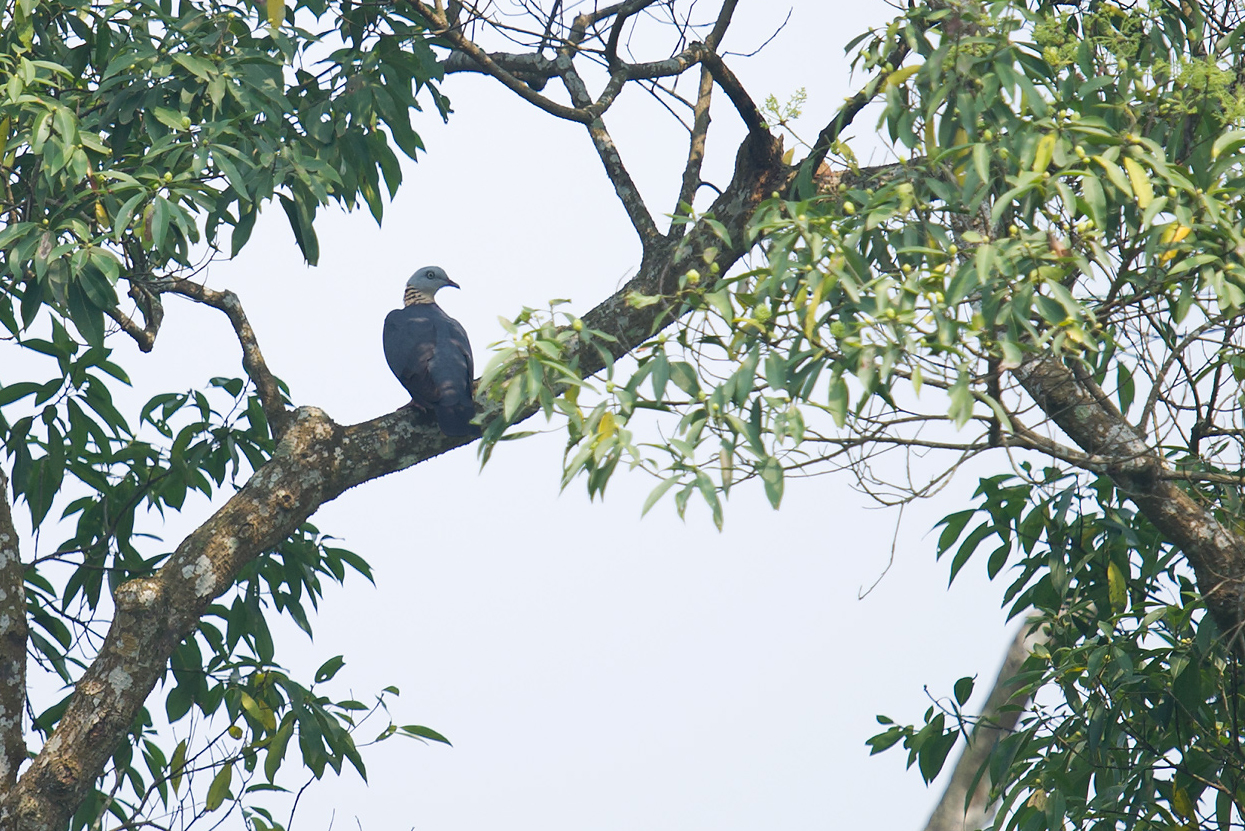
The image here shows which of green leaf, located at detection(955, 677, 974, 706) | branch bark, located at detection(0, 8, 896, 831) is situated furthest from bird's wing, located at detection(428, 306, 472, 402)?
green leaf, located at detection(955, 677, 974, 706)

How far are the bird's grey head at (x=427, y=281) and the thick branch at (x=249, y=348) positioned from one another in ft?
5.54

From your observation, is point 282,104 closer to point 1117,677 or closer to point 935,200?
point 935,200

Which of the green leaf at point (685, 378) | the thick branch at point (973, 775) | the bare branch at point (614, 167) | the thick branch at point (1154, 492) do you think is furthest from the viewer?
the thick branch at point (973, 775)

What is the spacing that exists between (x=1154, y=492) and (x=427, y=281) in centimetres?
337

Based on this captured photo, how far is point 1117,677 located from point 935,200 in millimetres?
1258

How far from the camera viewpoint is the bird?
379cm

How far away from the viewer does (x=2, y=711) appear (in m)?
3.51

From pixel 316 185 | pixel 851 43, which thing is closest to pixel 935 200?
pixel 851 43

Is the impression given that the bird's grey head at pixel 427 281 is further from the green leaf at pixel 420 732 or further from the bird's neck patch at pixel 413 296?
the green leaf at pixel 420 732

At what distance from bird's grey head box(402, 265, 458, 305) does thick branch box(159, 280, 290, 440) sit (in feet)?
5.54

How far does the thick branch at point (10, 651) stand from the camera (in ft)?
11.4

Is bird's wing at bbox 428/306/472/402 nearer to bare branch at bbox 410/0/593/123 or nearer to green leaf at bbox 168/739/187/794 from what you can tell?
bare branch at bbox 410/0/593/123

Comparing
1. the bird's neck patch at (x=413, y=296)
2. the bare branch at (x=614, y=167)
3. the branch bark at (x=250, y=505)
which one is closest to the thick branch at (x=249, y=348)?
the branch bark at (x=250, y=505)

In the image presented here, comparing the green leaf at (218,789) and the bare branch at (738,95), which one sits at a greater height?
the bare branch at (738,95)
